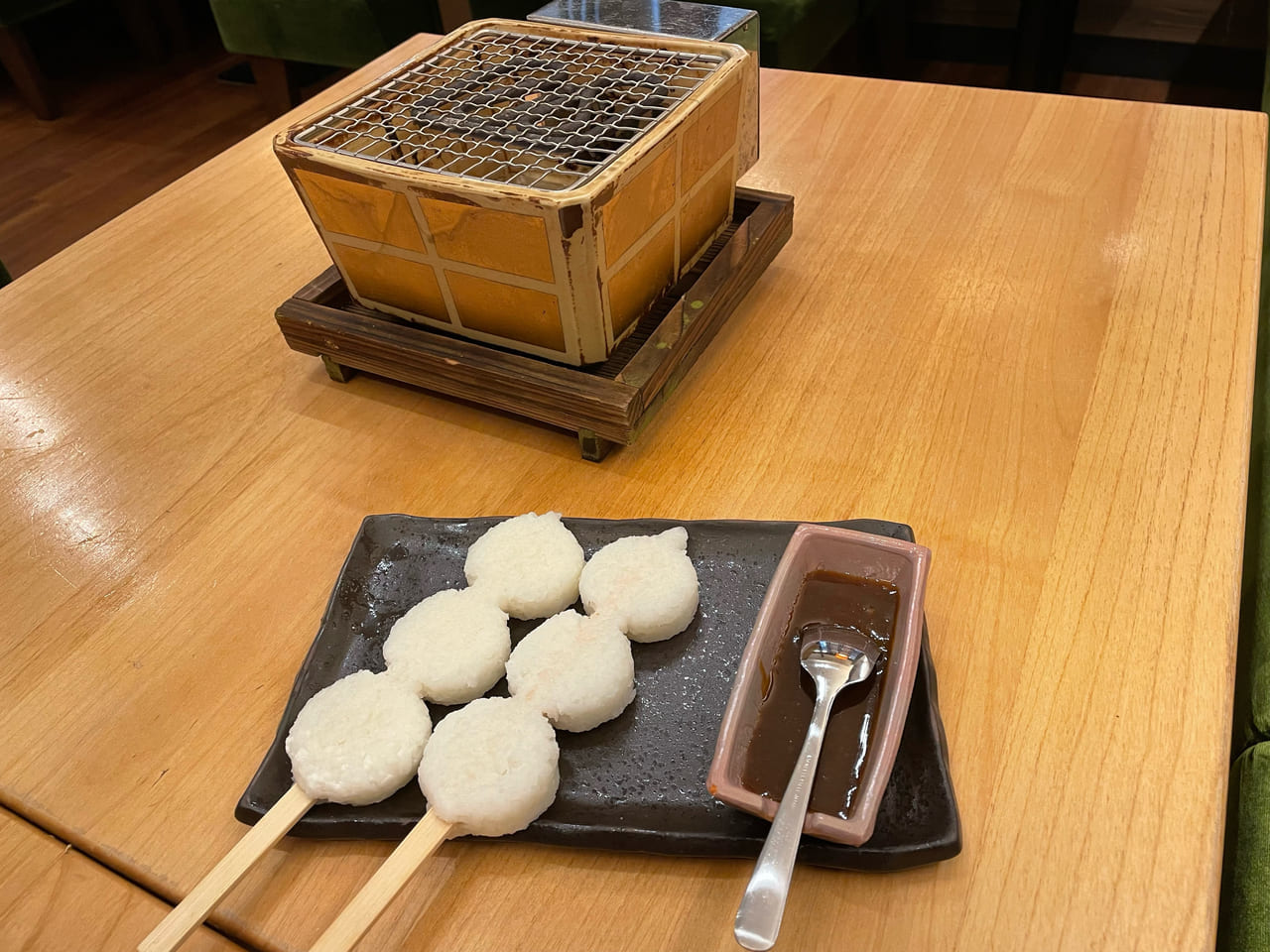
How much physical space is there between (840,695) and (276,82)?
3.33 meters

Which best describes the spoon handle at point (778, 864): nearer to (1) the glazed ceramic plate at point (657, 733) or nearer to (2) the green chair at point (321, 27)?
(1) the glazed ceramic plate at point (657, 733)

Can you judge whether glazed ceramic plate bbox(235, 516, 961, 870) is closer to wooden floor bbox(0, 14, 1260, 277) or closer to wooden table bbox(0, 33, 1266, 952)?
wooden table bbox(0, 33, 1266, 952)

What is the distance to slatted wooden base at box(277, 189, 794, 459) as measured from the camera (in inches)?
33.6

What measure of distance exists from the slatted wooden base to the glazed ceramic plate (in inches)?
4.9

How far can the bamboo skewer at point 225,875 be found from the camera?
0.53 m

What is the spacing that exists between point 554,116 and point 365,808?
2.12 feet

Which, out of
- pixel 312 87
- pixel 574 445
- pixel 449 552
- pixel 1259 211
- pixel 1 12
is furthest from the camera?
pixel 312 87

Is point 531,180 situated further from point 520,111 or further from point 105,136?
point 105,136

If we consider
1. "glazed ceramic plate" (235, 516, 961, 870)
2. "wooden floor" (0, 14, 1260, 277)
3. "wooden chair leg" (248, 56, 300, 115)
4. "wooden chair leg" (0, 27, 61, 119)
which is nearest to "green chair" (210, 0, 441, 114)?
"wooden chair leg" (248, 56, 300, 115)

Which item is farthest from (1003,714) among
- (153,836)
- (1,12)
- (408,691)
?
(1,12)

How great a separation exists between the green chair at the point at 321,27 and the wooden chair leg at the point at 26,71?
3.61 ft

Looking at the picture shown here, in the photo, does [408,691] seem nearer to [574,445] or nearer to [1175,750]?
[574,445]

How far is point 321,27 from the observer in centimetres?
285

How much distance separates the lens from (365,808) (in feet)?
2.03
